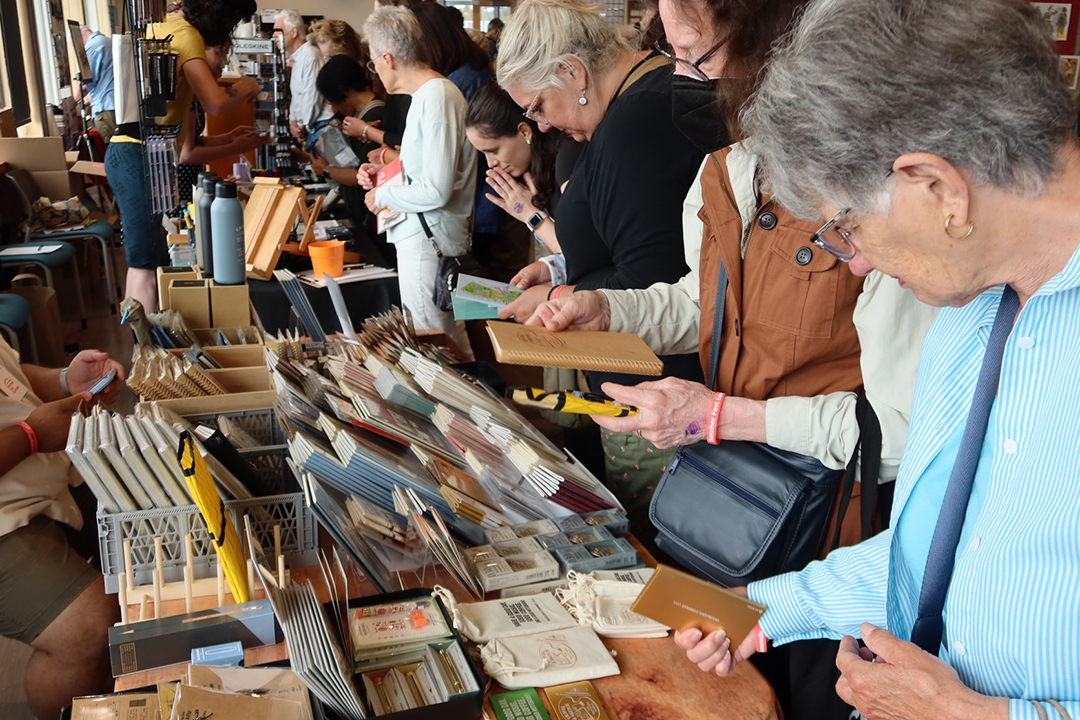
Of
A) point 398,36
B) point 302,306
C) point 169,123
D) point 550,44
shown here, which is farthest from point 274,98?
point 550,44

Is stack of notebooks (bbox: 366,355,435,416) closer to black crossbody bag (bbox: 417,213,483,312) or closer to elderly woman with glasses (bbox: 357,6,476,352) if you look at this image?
elderly woman with glasses (bbox: 357,6,476,352)

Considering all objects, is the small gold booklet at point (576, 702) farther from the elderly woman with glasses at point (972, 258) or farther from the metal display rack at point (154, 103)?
the metal display rack at point (154, 103)

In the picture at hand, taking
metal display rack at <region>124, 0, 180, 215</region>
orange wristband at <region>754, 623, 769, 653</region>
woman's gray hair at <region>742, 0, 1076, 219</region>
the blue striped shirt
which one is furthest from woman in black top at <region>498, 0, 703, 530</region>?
metal display rack at <region>124, 0, 180, 215</region>

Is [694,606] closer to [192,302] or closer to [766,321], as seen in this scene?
[766,321]

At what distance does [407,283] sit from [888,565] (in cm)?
308

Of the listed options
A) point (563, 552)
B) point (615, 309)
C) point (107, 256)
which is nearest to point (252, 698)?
point (563, 552)

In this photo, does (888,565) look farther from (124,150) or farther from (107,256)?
(107,256)

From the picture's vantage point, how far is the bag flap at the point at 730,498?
Answer: 148 centimetres

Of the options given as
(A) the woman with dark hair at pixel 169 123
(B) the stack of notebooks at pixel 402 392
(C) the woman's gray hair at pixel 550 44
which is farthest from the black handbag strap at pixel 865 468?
(A) the woman with dark hair at pixel 169 123

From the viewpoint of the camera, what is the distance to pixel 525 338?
158 centimetres

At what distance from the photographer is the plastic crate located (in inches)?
56.7

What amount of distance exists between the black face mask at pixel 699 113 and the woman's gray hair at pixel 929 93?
0.85m

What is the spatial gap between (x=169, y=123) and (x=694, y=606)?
394 centimetres

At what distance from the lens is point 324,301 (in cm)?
341
